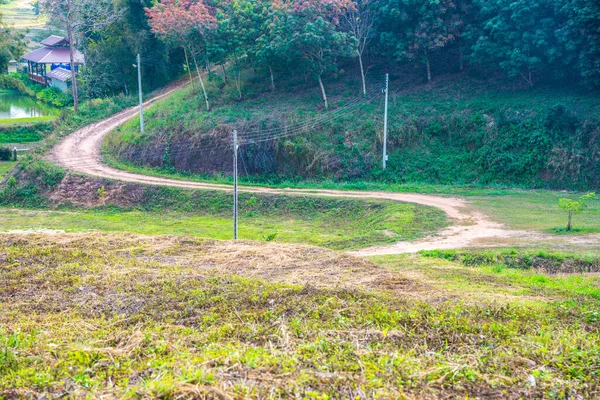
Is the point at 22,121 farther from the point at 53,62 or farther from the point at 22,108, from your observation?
the point at 53,62

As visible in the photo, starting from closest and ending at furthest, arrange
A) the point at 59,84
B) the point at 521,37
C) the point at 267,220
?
1. the point at 267,220
2. the point at 521,37
3. the point at 59,84

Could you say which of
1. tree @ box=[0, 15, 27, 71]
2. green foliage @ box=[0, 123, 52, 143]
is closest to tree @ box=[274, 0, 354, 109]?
green foliage @ box=[0, 123, 52, 143]

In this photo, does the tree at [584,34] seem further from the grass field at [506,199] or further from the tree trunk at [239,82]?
the tree trunk at [239,82]

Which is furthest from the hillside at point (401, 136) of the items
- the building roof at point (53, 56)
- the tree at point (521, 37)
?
the building roof at point (53, 56)

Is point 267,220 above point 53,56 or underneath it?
underneath

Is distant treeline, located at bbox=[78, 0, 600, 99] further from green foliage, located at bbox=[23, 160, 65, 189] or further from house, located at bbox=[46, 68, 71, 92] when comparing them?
house, located at bbox=[46, 68, 71, 92]

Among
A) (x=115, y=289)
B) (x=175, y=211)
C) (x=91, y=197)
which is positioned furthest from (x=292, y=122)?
(x=115, y=289)

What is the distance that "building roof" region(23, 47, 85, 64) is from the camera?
61.6m

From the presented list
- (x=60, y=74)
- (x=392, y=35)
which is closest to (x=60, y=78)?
(x=60, y=74)

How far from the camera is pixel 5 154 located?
40781 millimetres

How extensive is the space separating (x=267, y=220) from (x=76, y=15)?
90.9 ft

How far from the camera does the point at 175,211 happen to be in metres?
28.5

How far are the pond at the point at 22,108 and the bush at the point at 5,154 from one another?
37.4ft

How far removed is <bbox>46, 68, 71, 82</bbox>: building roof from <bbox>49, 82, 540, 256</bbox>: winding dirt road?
62.5ft
